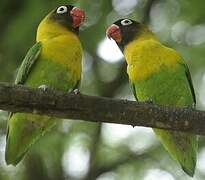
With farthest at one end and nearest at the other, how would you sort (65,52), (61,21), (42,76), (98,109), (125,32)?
1. (125,32)
2. (61,21)
3. (65,52)
4. (42,76)
5. (98,109)

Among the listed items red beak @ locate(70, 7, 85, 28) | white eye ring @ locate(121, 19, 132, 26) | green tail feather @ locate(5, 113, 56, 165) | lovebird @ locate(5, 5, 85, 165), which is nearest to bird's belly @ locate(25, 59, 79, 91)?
lovebird @ locate(5, 5, 85, 165)

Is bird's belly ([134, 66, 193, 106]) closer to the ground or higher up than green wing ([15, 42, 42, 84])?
closer to the ground

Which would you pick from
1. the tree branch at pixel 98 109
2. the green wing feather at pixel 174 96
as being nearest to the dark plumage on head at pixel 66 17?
the green wing feather at pixel 174 96

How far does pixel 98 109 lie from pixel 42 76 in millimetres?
979

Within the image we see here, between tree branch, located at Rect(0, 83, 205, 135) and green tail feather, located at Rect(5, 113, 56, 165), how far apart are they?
0.87 m

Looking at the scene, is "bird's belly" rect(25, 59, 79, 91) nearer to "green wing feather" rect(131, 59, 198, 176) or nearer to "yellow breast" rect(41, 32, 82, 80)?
"yellow breast" rect(41, 32, 82, 80)

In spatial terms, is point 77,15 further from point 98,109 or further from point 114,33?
point 98,109

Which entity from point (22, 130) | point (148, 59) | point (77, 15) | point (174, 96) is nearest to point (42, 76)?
point (22, 130)

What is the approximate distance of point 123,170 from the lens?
4.86 metres

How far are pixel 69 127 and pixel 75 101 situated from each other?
245 cm

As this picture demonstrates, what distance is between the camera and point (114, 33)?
401 centimetres

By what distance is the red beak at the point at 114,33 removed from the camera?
156 inches

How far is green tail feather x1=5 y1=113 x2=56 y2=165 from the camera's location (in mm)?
3375

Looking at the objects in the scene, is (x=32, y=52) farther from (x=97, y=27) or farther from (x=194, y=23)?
(x=194, y=23)
